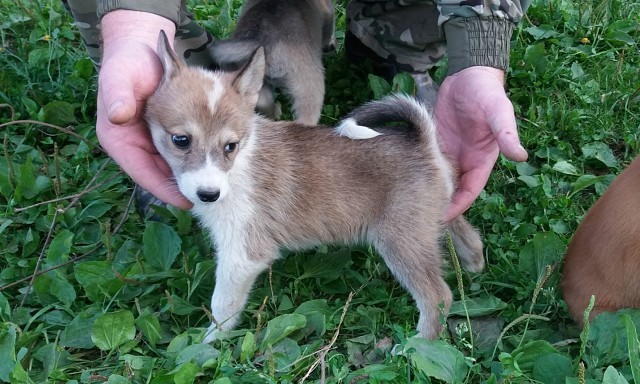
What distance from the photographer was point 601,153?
345 centimetres

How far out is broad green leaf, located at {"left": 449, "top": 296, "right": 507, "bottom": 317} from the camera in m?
2.64

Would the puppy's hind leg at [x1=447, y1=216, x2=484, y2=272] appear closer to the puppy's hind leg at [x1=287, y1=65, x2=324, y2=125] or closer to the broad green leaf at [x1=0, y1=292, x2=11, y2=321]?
the puppy's hind leg at [x1=287, y1=65, x2=324, y2=125]

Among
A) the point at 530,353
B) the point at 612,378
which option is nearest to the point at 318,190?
the point at 530,353

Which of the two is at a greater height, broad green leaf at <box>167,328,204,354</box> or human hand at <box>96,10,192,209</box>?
human hand at <box>96,10,192,209</box>

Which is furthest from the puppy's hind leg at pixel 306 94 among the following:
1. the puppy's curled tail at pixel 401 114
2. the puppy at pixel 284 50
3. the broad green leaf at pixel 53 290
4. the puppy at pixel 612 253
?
the puppy at pixel 612 253

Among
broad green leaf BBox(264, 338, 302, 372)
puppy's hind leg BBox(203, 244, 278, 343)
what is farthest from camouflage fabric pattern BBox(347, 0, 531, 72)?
broad green leaf BBox(264, 338, 302, 372)

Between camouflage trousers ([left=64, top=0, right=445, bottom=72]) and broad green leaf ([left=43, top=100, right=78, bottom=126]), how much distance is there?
11.6 inches

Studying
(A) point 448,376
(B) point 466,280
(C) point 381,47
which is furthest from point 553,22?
(A) point 448,376

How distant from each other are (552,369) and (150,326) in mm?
1403

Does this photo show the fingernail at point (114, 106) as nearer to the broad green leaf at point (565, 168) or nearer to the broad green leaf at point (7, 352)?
the broad green leaf at point (7, 352)

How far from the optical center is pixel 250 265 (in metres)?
2.62

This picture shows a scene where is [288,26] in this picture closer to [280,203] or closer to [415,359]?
[280,203]

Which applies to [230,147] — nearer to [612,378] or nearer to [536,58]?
[612,378]

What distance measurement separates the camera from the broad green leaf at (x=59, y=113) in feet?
11.8
